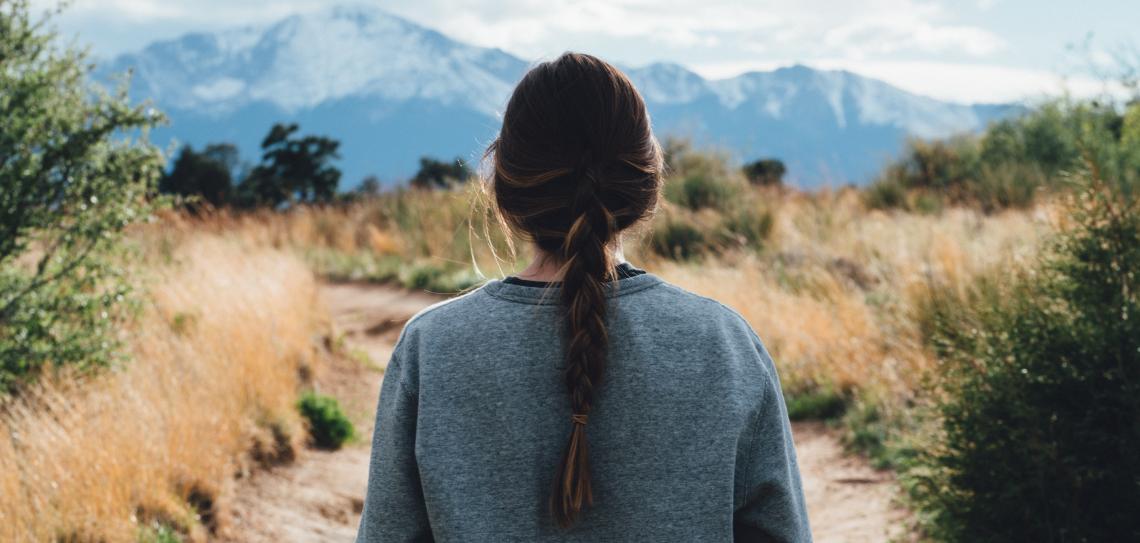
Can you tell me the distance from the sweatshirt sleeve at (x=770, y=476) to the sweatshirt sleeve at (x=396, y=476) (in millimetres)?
569

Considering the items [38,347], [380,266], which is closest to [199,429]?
[38,347]

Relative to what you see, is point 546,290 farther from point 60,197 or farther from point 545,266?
point 60,197

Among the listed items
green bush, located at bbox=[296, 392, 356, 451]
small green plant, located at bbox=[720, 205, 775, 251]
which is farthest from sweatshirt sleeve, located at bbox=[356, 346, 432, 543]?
small green plant, located at bbox=[720, 205, 775, 251]

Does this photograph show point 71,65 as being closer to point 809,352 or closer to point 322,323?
point 322,323

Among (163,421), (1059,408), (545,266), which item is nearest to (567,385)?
(545,266)

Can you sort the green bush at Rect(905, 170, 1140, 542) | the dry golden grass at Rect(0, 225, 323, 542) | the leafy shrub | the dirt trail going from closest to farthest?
the green bush at Rect(905, 170, 1140, 542) < the dry golden grass at Rect(0, 225, 323, 542) < the dirt trail < the leafy shrub

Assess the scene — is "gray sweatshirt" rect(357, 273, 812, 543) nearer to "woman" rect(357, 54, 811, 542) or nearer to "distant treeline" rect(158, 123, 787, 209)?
"woman" rect(357, 54, 811, 542)

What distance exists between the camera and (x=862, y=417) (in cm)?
603

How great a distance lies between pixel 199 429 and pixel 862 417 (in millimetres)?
4134

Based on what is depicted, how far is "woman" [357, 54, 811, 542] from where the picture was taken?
147 cm

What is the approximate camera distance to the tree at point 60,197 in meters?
5.06

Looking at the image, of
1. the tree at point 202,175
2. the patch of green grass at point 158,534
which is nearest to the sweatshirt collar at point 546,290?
the patch of green grass at point 158,534

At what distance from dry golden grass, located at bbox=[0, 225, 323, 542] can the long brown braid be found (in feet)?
9.48

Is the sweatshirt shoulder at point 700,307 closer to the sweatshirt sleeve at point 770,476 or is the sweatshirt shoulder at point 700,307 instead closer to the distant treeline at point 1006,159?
the sweatshirt sleeve at point 770,476
